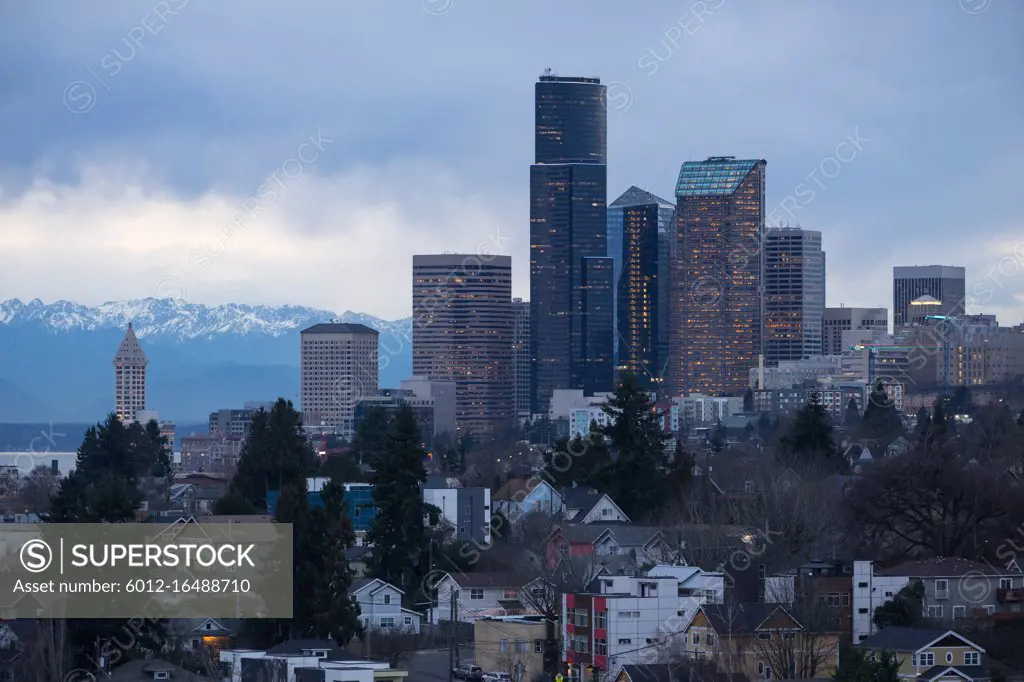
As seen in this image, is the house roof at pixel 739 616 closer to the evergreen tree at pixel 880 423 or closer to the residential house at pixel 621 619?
the residential house at pixel 621 619

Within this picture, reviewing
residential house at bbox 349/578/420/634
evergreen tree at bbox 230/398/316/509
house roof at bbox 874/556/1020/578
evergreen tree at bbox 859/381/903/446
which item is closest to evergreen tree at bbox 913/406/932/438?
evergreen tree at bbox 859/381/903/446

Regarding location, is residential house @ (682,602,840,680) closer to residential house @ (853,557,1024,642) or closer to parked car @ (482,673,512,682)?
parked car @ (482,673,512,682)

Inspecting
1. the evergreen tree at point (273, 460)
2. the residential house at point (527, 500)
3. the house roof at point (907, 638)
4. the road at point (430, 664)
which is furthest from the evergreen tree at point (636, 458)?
the house roof at point (907, 638)

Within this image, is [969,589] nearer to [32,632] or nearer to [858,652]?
[858,652]

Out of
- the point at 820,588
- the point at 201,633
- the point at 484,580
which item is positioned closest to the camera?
the point at 201,633

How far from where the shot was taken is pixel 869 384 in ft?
630

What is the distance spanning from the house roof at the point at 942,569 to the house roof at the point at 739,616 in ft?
20.8

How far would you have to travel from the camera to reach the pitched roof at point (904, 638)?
37.1 metres

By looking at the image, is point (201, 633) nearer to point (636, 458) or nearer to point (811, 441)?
point (636, 458)

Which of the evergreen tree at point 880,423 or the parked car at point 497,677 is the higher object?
the evergreen tree at point 880,423

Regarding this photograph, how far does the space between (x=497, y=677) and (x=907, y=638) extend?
27.5 feet

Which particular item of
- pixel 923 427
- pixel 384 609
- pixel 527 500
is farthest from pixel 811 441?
pixel 384 609

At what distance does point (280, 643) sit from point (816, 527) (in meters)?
18.2

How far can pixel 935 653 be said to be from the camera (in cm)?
3706
